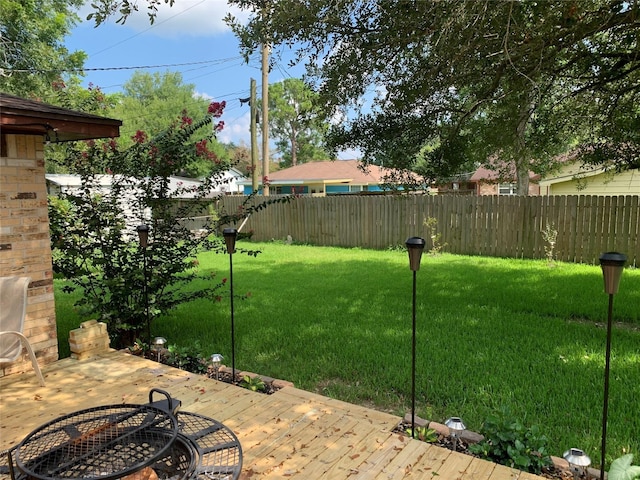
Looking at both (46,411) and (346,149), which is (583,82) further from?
(46,411)

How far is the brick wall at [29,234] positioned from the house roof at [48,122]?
0.20 metres

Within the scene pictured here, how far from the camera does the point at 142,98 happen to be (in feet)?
136

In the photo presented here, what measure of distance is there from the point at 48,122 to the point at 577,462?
12.6 ft

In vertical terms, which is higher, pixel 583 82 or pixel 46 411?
pixel 583 82

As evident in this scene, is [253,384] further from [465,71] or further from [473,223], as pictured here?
[473,223]

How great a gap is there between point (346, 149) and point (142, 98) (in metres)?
41.5

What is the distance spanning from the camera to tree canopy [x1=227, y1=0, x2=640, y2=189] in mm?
3793

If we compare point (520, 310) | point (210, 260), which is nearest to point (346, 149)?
point (520, 310)

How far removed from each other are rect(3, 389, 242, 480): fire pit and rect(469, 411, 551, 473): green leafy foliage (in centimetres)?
132

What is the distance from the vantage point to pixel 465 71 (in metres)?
4.39

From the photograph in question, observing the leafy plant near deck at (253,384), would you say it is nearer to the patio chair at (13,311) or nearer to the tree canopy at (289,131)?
the patio chair at (13,311)

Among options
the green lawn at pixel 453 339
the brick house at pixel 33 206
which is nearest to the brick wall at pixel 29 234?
the brick house at pixel 33 206

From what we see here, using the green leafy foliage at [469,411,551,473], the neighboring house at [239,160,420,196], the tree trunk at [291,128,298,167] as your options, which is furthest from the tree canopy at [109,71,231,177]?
the green leafy foliage at [469,411,551,473]

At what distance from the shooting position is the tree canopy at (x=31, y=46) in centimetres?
1170
